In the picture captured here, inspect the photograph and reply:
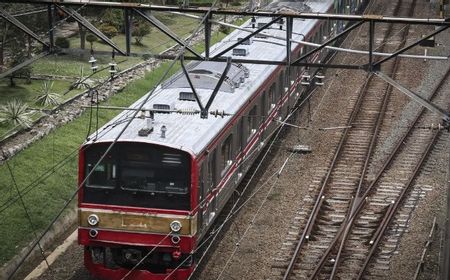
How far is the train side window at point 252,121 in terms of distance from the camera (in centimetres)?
1806

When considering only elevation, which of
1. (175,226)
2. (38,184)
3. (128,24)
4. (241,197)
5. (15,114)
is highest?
(128,24)

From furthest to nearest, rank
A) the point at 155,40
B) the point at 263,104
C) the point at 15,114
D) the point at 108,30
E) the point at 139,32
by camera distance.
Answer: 1. the point at 155,40
2. the point at 139,32
3. the point at 108,30
4. the point at 15,114
5. the point at 263,104

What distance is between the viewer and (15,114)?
21.2 meters

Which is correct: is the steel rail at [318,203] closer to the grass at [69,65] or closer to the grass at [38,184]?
the grass at [38,184]

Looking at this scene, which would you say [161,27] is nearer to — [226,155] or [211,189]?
[211,189]

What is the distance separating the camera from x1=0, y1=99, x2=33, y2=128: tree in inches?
831

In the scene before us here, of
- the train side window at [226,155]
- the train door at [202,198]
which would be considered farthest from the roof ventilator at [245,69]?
the train door at [202,198]

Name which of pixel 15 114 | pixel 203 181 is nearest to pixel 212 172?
pixel 203 181

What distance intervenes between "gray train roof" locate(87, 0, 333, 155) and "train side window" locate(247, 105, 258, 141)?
41cm

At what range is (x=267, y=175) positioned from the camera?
2022 cm

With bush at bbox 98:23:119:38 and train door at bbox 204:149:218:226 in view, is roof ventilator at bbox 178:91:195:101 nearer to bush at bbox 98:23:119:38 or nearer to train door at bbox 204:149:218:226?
train door at bbox 204:149:218:226

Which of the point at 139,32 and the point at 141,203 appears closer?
the point at 141,203

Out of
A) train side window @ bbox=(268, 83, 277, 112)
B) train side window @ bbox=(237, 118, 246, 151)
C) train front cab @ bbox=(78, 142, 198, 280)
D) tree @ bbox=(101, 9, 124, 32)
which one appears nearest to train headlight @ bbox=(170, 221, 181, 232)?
train front cab @ bbox=(78, 142, 198, 280)

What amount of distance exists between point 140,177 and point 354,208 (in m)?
5.53
